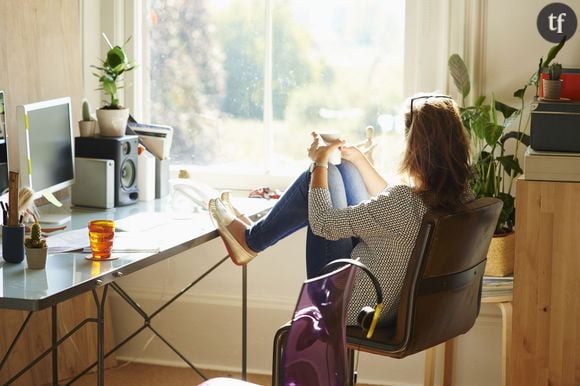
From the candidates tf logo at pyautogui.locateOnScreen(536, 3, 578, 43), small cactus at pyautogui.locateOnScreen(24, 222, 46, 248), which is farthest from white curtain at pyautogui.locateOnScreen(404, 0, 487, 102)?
small cactus at pyautogui.locateOnScreen(24, 222, 46, 248)

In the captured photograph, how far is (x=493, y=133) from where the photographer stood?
350 centimetres

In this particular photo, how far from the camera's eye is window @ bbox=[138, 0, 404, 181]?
4.11 metres

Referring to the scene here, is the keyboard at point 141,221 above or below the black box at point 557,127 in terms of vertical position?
below

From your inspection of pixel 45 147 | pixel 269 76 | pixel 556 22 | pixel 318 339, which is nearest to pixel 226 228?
pixel 45 147

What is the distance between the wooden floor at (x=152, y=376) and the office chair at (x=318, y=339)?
2.00 meters

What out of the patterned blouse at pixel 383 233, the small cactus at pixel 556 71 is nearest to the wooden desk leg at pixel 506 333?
the patterned blouse at pixel 383 233

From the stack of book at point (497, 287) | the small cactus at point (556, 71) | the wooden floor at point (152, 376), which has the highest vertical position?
the small cactus at point (556, 71)

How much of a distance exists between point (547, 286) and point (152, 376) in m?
1.86

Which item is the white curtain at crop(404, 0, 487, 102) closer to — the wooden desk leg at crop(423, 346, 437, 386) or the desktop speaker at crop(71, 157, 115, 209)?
the wooden desk leg at crop(423, 346, 437, 386)

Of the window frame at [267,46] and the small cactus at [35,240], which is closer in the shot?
the small cactus at [35,240]

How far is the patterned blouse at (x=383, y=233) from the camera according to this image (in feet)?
9.18

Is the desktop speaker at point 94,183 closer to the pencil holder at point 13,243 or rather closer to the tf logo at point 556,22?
the pencil holder at point 13,243

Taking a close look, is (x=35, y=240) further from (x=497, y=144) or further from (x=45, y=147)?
(x=497, y=144)

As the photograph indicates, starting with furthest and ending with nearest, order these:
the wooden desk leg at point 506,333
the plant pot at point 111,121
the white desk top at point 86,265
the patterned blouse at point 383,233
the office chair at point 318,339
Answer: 1. the plant pot at point 111,121
2. the wooden desk leg at point 506,333
3. the patterned blouse at point 383,233
4. the white desk top at point 86,265
5. the office chair at point 318,339
